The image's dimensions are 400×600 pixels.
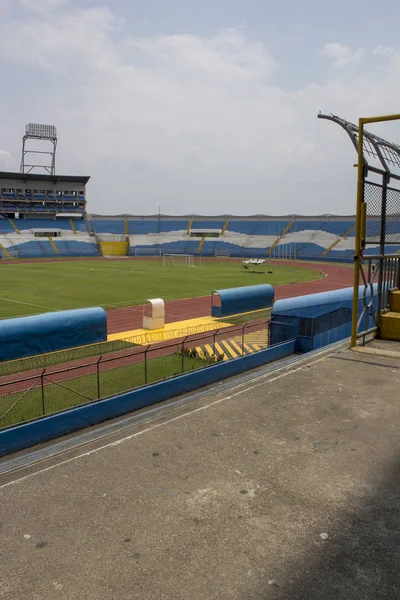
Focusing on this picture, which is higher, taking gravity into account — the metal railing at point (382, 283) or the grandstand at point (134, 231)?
the grandstand at point (134, 231)

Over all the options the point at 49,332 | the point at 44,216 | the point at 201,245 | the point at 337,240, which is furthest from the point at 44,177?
the point at 49,332

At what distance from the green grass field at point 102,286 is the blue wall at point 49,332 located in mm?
8934

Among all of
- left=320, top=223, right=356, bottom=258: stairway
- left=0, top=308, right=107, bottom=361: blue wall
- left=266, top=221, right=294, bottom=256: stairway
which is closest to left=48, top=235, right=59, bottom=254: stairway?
left=266, top=221, right=294, bottom=256: stairway

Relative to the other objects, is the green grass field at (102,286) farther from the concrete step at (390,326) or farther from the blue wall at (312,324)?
the concrete step at (390,326)

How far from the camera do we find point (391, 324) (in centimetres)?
1053

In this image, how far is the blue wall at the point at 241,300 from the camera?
85.7ft

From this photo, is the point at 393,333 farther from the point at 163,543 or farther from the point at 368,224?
the point at 163,543

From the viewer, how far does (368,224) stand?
9.38 meters

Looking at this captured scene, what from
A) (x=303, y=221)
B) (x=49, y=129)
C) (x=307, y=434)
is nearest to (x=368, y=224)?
(x=307, y=434)

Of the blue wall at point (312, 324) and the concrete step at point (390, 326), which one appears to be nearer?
the concrete step at point (390, 326)

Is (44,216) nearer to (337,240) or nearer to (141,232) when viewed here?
(141,232)

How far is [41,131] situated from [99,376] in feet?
354

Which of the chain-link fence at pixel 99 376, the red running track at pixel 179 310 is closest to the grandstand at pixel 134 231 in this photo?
the red running track at pixel 179 310

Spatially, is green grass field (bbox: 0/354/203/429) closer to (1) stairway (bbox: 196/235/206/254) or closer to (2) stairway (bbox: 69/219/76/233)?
(1) stairway (bbox: 196/235/206/254)
